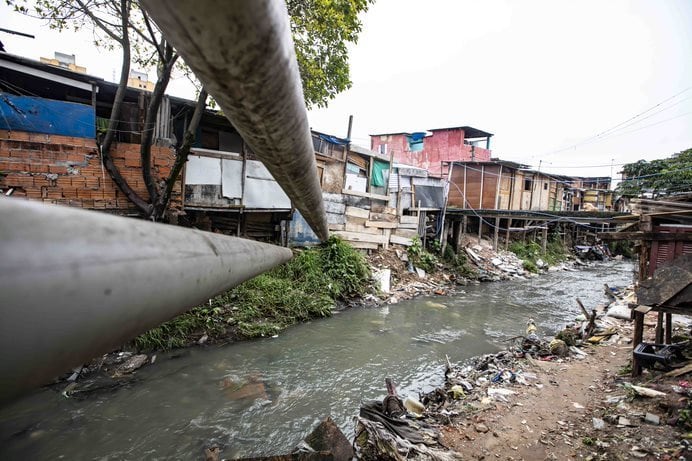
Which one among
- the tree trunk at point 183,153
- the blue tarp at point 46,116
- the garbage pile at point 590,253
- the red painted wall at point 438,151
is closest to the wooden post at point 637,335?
the tree trunk at point 183,153

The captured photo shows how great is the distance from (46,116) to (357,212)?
8770 mm

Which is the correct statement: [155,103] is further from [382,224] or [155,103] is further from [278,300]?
[382,224]

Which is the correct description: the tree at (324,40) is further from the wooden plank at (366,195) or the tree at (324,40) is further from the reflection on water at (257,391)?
the reflection on water at (257,391)

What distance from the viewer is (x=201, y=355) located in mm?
6746

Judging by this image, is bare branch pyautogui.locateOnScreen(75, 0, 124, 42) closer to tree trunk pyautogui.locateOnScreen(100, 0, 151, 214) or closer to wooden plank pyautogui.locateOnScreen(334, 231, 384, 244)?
tree trunk pyautogui.locateOnScreen(100, 0, 151, 214)

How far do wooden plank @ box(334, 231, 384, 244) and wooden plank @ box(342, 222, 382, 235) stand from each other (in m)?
0.11

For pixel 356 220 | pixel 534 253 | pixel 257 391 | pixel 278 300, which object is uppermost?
pixel 356 220

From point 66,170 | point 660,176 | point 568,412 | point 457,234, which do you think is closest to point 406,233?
point 457,234

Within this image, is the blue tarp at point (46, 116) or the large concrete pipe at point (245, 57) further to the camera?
the blue tarp at point (46, 116)

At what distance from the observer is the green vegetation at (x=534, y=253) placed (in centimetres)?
1784

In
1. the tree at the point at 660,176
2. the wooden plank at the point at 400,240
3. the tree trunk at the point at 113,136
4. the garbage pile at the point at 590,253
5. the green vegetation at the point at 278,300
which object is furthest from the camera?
the garbage pile at the point at 590,253

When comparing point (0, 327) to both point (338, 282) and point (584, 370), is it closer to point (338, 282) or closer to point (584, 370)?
point (584, 370)

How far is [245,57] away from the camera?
0.54 meters

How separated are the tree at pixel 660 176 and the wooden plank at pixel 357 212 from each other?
11967mm
